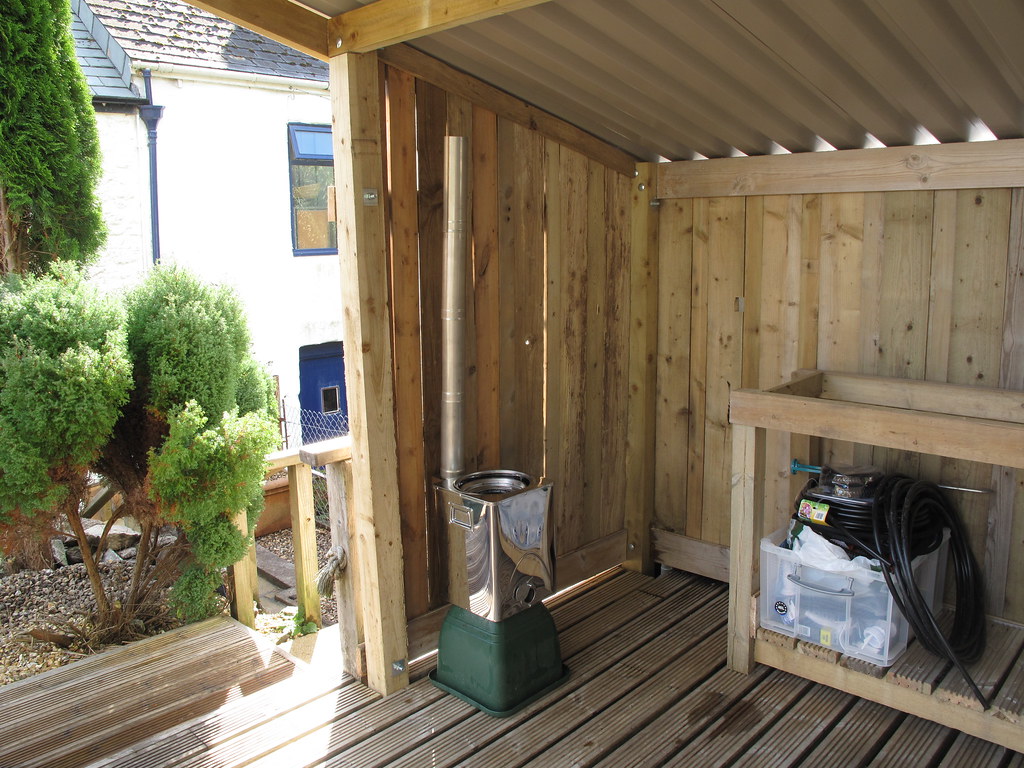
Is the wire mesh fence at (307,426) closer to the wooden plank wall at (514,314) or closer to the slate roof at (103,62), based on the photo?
the slate roof at (103,62)

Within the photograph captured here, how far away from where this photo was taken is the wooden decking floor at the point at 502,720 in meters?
2.75

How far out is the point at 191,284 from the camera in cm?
425

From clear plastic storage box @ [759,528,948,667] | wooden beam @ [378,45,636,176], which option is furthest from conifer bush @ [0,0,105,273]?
clear plastic storage box @ [759,528,948,667]

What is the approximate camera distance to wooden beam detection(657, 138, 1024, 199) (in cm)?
293

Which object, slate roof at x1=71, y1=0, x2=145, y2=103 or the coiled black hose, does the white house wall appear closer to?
slate roof at x1=71, y1=0, x2=145, y2=103

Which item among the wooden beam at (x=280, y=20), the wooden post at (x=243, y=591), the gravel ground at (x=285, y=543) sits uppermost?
the wooden beam at (x=280, y=20)

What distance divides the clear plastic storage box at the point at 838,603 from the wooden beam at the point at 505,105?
1821 mm

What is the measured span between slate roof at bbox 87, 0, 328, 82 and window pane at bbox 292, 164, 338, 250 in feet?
3.16

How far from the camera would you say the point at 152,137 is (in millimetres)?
7398

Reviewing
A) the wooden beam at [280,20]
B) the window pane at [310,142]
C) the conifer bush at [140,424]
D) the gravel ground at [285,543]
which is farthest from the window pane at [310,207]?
the wooden beam at [280,20]

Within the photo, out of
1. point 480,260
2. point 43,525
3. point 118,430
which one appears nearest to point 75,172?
point 118,430

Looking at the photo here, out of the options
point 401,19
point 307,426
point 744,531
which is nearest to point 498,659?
point 744,531

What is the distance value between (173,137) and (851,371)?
6.53 metres

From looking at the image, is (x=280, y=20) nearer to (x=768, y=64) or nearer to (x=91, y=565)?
(x=768, y=64)
